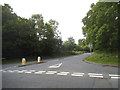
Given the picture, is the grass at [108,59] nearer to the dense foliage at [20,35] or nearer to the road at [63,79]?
the road at [63,79]

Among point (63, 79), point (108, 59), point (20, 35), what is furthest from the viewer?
point (20, 35)

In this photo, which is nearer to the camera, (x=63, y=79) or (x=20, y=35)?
(x=63, y=79)

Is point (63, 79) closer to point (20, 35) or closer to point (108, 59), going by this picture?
point (108, 59)

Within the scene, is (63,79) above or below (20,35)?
below

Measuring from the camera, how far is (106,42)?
13664 millimetres

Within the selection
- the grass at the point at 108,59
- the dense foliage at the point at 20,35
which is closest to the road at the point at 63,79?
the grass at the point at 108,59

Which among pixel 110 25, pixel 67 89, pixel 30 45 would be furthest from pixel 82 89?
pixel 30 45

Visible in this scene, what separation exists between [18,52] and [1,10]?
9606 mm

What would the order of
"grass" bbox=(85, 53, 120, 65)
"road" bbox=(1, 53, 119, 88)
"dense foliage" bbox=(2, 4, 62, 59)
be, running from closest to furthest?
1. "road" bbox=(1, 53, 119, 88)
2. "grass" bbox=(85, 53, 120, 65)
3. "dense foliage" bbox=(2, 4, 62, 59)

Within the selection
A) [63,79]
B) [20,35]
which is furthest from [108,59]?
[20,35]

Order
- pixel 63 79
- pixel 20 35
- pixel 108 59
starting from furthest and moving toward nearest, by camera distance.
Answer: pixel 20 35 < pixel 108 59 < pixel 63 79

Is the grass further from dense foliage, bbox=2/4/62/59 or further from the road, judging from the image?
dense foliage, bbox=2/4/62/59

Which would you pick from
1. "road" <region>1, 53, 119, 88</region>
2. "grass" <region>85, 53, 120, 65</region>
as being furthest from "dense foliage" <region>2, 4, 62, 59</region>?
"grass" <region>85, 53, 120, 65</region>

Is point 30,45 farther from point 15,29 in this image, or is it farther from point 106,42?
point 106,42
